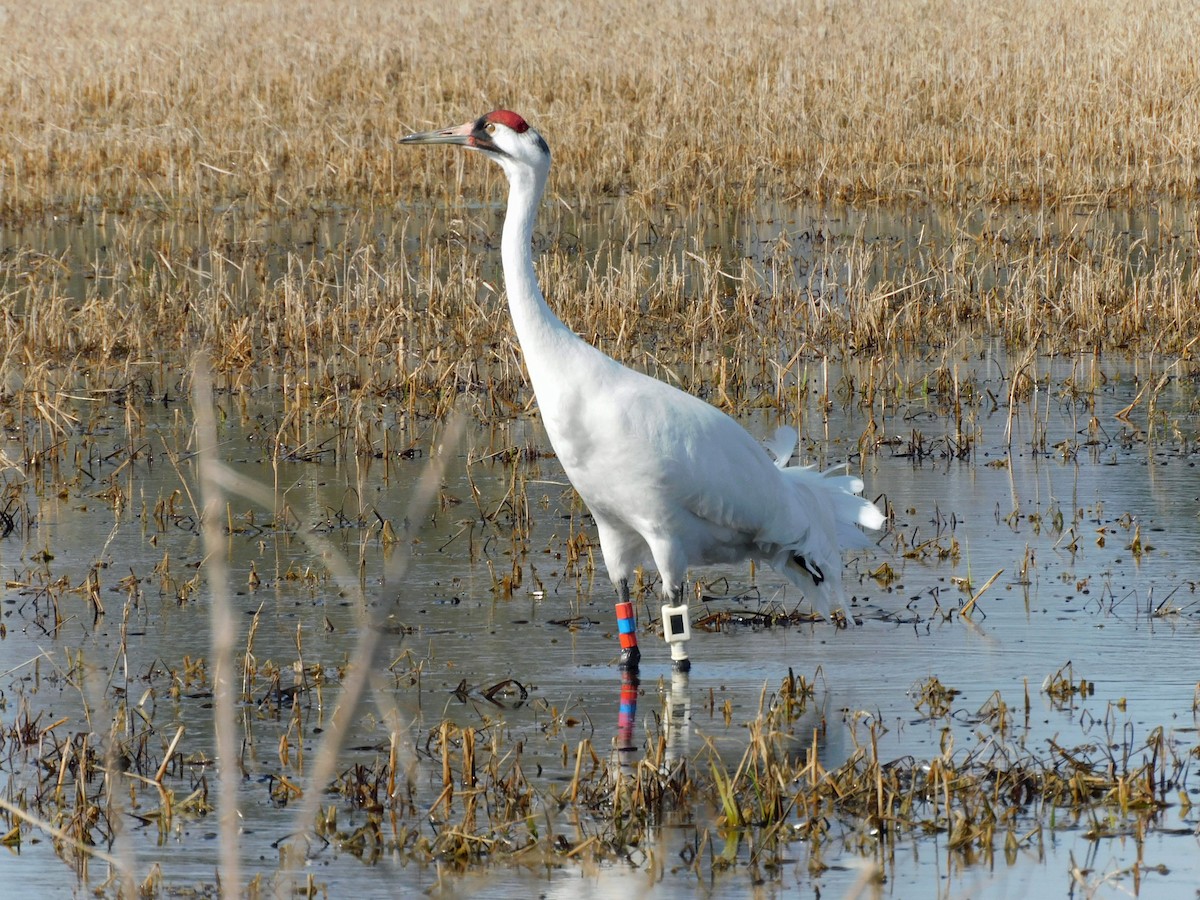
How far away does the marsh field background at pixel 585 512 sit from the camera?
4.46 m

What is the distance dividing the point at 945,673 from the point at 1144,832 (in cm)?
152

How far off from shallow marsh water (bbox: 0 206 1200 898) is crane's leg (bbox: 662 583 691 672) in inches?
3.1

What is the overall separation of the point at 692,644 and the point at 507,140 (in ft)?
6.10

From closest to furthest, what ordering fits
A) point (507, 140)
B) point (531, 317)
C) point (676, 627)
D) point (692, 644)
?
point (531, 317)
point (676, 627)
point (507, 140)
point (692, 644)

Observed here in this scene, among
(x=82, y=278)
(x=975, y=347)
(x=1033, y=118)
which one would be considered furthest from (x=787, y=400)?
(x=1033, y=118)

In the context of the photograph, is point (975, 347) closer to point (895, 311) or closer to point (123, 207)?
point (895, 311)

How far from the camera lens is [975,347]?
36.8 feet

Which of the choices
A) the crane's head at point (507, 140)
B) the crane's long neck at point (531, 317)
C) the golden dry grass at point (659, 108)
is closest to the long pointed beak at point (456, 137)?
the crane's head at point (507, 140)

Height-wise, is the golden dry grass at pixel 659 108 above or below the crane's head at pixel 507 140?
above

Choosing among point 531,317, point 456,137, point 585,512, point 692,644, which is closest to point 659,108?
point 585,512

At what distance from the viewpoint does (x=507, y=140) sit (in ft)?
20.4

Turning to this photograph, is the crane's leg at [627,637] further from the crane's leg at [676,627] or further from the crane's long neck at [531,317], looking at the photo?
the crane's long neck at [531,317]

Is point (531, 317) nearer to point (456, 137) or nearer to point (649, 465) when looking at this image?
point (649, 465)

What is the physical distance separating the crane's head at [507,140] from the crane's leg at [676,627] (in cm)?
153
